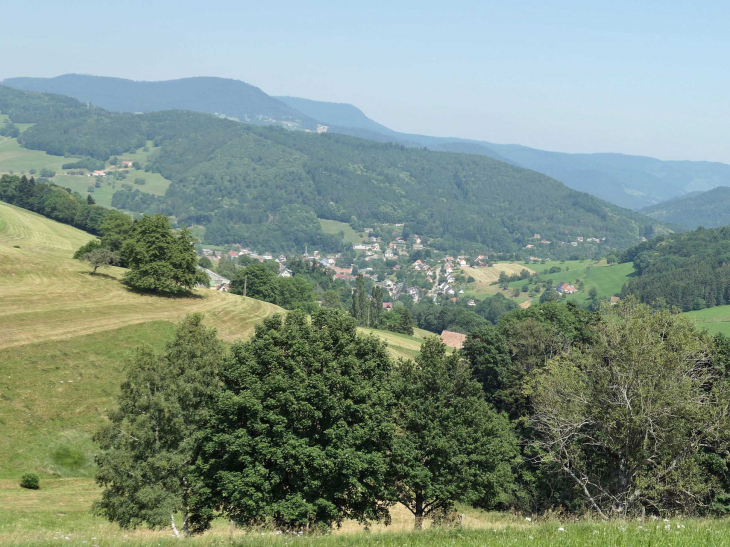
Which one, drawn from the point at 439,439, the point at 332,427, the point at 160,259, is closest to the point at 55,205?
the point at 160,259

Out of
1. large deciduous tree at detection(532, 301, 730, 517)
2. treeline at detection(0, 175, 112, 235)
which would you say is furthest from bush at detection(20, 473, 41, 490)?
treeline at detection(0, 175, 112, 235)

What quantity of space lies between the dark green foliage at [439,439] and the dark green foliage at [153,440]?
10726 mm

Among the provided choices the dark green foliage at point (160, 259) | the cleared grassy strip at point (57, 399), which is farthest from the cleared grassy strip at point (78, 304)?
the cleared grassy strip at point (57, 399)

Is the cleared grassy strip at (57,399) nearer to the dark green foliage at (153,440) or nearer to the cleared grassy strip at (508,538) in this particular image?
the dark green foliage at (153,440)

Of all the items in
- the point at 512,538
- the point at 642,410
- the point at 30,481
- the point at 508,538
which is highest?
the point at 512,538

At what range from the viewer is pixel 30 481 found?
39.8 meters

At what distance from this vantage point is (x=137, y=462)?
30.0 m

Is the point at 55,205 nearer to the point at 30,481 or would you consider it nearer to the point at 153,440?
the point at 30,481

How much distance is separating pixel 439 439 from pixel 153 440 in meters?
15.3

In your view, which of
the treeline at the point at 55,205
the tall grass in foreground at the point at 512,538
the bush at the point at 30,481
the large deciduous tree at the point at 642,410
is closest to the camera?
the tall grass in foreground at the point at 512,538

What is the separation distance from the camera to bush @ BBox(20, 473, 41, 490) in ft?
130

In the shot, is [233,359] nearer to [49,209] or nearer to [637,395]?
[637,395]

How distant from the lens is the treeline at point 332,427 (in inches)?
1112

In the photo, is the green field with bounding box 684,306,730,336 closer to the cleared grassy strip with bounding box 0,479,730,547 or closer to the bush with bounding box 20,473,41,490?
the bush with bounding box 20,473,41,490
